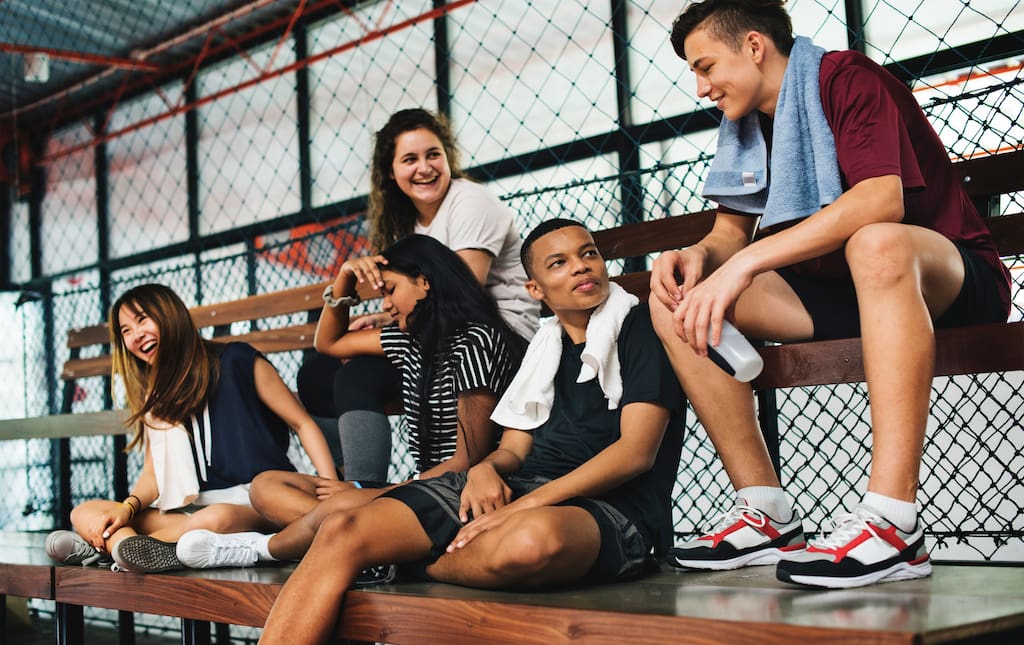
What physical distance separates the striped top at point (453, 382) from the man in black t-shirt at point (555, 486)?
154 mm

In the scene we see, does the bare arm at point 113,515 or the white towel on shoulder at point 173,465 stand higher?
the white towel on shoulder at point 173,465

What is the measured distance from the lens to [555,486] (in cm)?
137

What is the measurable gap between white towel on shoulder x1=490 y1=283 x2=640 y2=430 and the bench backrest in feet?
1.75

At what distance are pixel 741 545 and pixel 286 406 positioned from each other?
3.90ft

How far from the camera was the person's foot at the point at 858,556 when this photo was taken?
1.10 m

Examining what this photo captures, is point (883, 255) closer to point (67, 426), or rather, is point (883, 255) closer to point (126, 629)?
point (126, 629)

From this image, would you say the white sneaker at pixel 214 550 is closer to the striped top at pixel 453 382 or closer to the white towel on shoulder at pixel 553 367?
the striped top at pixel 453 382

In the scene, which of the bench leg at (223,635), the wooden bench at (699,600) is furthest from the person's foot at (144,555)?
the bench leg at (223,635)

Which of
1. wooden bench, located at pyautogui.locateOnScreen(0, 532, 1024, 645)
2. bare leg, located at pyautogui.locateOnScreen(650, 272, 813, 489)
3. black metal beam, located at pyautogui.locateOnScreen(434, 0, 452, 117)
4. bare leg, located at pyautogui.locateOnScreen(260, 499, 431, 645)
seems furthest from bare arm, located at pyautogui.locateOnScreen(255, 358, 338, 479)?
black metal beam, located at pyautogui.locateOnScreen(434, 0, 452, 117)

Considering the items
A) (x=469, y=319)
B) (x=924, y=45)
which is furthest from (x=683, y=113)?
(x=469, y=319)

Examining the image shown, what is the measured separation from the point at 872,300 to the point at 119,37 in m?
6.86

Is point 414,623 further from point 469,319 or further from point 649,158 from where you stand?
point 649,158

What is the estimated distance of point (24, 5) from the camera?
645 centimetres

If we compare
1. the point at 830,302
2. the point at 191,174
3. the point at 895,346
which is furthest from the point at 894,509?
the point at 191,174
